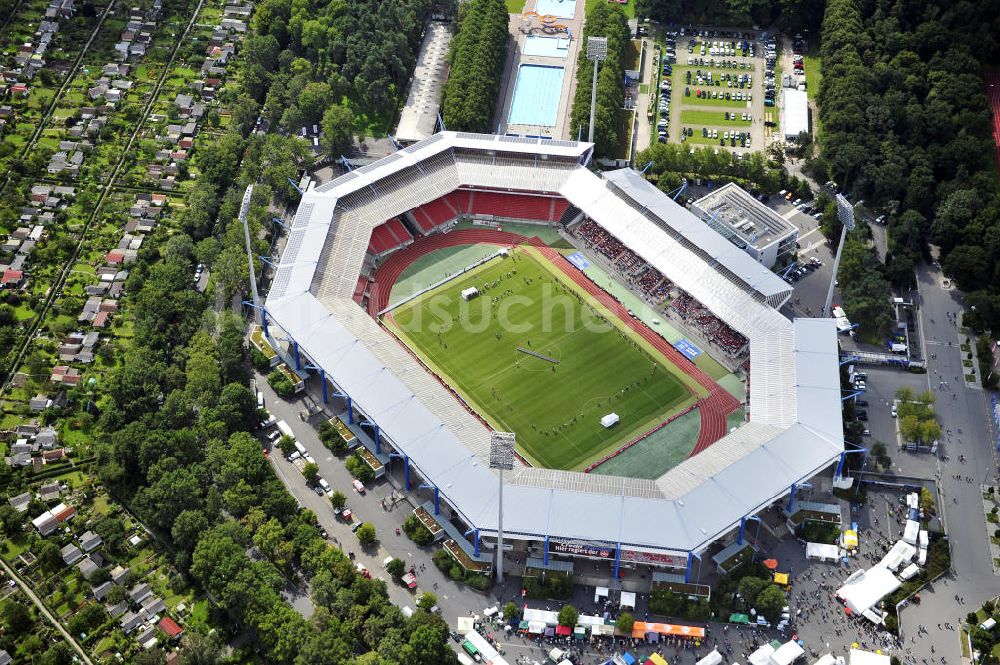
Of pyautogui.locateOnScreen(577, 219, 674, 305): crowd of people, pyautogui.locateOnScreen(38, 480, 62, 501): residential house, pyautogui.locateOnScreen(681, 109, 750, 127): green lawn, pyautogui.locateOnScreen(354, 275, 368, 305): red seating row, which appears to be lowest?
pyautogui.locateOnScreen(38, 480, 62, 501): residential house

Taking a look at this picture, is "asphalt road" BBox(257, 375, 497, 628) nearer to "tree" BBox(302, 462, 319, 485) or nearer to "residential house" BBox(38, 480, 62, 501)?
"tree" BBox(302, 462, 319, 485)

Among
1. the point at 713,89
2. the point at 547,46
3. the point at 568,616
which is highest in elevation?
the point at 547,46

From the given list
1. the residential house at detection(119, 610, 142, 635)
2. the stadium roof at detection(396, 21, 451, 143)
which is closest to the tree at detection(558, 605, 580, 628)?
the residential house at detection(119, 610, 142, 635)

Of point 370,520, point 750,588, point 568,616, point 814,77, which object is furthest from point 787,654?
point 814,77

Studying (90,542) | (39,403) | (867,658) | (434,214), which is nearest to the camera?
(867,658)

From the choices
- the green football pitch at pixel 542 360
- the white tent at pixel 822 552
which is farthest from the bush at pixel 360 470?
the white tent at pixel 822 552

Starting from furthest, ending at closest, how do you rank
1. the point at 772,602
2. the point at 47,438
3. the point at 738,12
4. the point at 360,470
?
the point at 738,12 → the point at 47,438 → the point at 360,470 → the point at 772,602

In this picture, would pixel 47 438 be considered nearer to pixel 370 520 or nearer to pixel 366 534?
pixel 370 520

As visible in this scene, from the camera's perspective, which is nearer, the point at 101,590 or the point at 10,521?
the point at 101,590
